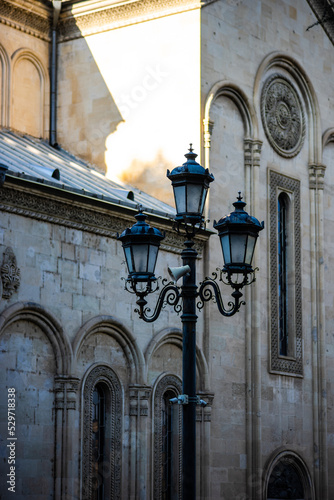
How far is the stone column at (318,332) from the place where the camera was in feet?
78.3

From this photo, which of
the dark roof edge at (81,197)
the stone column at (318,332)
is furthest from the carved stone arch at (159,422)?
the stone column at (318,332)

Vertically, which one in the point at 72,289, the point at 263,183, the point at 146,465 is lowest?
the point at 146,465

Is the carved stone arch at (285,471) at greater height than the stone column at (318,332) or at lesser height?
lesser

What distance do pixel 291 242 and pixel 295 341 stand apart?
85.0 inches

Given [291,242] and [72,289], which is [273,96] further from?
[72,289]

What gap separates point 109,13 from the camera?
23469mm

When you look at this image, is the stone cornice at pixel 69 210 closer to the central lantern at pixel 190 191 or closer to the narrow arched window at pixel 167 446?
the narrow arched window at pixel 167 446

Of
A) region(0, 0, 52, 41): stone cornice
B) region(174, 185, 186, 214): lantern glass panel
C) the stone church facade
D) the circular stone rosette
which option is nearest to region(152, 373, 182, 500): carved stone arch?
the stone church facade

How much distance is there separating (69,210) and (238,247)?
687cm

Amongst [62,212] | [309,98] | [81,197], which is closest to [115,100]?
[309,98]

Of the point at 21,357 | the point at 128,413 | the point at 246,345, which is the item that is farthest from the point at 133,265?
the point at 246,345

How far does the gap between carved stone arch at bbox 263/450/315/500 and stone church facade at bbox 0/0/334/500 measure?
1.9 inches

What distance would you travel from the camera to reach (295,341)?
78.2ft

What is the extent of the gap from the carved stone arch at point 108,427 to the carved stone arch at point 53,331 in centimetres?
64
